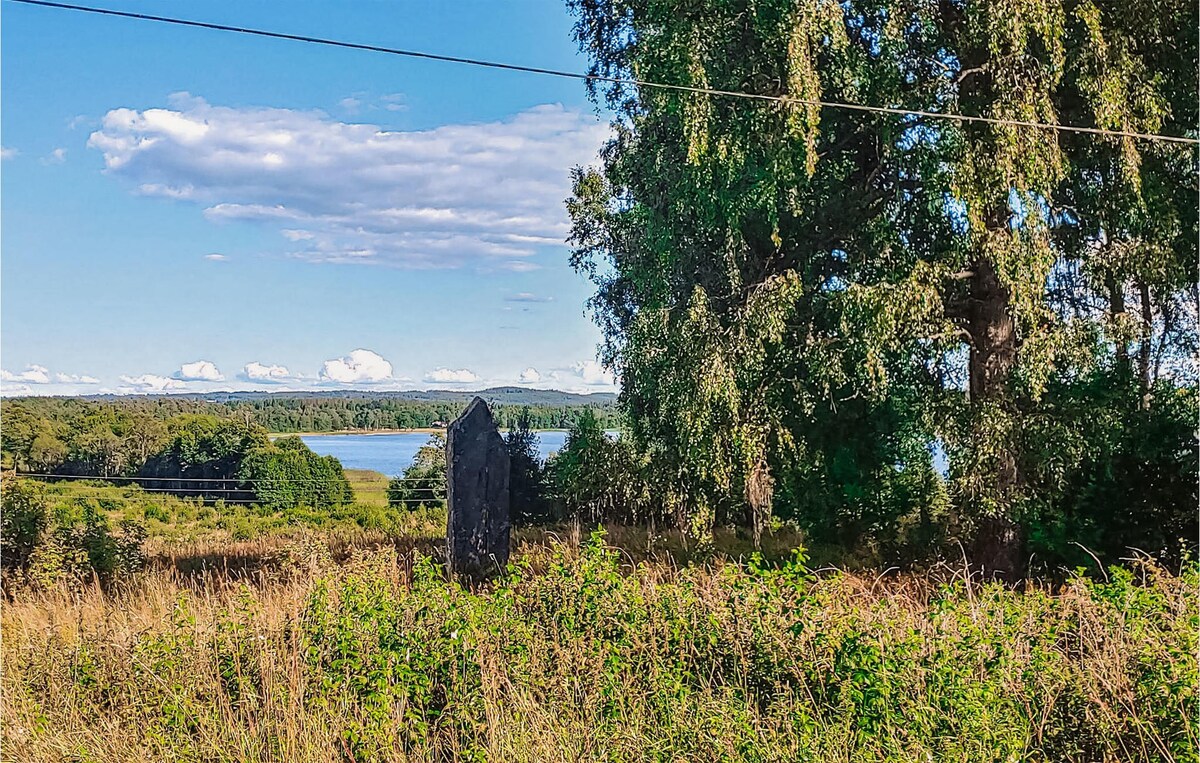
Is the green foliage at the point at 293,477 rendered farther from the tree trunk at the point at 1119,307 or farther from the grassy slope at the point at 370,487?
the tree trunk at the point at 1119,307

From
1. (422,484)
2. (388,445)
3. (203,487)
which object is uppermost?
(388,445)

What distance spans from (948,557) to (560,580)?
5.84m

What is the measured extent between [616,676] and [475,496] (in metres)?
2.40

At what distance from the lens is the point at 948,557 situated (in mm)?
10023

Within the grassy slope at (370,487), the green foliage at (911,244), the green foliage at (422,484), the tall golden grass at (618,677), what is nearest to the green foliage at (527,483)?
the green foliage at (422,484)

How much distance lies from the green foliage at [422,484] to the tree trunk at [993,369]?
37.6 ft

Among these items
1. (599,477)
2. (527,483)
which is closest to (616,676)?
(599,477)

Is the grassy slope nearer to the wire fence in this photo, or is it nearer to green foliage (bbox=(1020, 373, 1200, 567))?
the wire fence

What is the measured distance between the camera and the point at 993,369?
9062 mm

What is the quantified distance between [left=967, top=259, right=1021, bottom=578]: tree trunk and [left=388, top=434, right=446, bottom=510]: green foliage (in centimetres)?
1148

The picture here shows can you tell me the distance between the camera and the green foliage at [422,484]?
64.7 ft

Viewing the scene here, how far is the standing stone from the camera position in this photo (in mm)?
6758

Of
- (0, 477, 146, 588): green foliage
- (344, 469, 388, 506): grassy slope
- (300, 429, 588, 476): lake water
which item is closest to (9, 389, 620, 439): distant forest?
(300, 429, 588, 476): lake water

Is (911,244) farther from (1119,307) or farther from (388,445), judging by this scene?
(388,445)
